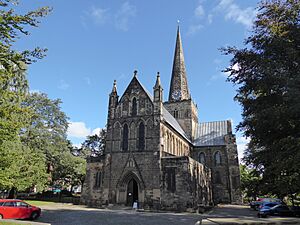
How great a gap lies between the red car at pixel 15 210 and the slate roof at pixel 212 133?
3482cm

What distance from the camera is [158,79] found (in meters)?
30.6

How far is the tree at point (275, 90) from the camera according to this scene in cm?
1436

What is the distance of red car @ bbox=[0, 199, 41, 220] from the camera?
15625 mm

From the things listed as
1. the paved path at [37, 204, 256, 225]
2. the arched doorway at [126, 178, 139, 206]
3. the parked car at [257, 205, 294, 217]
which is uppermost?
the arched doorway at [126, 178, 139, 206]

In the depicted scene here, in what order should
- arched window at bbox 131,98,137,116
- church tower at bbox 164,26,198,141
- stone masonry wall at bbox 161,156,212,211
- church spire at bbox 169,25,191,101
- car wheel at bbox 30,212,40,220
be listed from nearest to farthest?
car wheel at bbox 30,212,40,220
stone masonry wall at bbox 161,156,212,211
arched window at bbox 131,98,137,116
church tower at bbox 164,26,198,141
church spire at bbox 169,25,191,101

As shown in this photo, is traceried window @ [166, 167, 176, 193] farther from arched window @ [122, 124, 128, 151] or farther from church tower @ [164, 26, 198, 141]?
church tower @ [164, 26, 198, 141]

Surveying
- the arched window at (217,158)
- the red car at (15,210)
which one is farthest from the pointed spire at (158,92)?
the arched window at (217,158)

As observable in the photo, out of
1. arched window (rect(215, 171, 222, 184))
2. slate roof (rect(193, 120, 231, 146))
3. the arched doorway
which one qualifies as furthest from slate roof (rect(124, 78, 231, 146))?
the arched doorway

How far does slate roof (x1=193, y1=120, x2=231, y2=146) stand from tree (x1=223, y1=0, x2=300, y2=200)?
27779 millimetres

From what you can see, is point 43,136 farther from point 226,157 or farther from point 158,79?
point 226,157

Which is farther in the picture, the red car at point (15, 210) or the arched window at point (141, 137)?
the arched window at point (141, 137)

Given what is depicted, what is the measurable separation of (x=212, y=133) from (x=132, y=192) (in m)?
26.0

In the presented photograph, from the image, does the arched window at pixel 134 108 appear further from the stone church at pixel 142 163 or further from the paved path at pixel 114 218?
the paved path at pixel 114 218

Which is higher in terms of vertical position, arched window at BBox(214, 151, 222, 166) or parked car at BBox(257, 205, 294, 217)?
arched window at BBox(214, 151, 222, 166)
